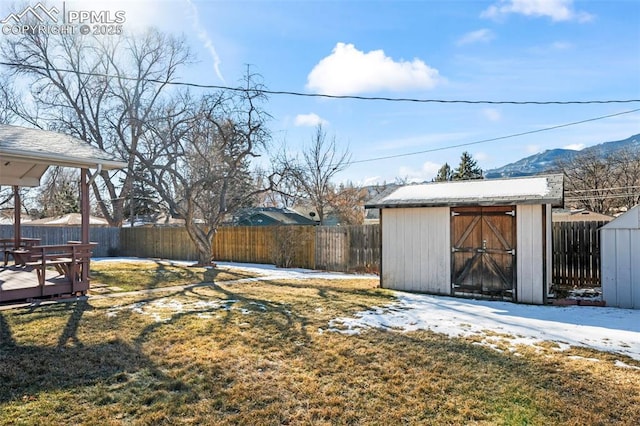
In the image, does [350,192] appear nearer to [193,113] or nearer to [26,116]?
[193,113]

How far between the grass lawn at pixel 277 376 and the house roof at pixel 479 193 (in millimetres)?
3746

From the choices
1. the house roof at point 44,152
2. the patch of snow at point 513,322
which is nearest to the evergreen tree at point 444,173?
the patch of snow at point 513,322

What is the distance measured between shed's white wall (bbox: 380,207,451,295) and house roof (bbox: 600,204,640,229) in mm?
2985

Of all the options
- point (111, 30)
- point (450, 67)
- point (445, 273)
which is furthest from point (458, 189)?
point (111, 30)

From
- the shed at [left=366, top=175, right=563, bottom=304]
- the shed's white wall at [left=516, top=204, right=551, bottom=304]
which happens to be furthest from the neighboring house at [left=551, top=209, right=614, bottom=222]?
the shed's white wall at [left=516, top=204, right=551, bottom=304]

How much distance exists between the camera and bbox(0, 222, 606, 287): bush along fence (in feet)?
31.2

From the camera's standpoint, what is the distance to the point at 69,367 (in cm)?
402

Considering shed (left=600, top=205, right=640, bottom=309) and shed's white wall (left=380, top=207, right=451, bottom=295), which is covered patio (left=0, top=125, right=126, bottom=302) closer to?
shed's white wall (left=380, top=207, right=451, bottom=295)

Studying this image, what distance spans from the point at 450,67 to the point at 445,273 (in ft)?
20.9

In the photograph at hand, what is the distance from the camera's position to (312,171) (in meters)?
26.1

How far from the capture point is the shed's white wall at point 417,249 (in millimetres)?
8594

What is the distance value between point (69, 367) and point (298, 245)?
10.5m

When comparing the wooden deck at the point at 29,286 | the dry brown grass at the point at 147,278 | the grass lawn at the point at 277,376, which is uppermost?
the wooden deck at the point at 29,286

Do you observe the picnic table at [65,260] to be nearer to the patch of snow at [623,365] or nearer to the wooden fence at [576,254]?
the patch of snow at [623,365]
